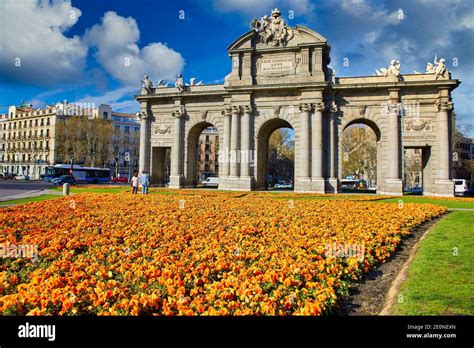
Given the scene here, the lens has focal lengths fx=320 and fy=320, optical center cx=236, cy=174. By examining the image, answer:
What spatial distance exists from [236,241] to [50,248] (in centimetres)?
447

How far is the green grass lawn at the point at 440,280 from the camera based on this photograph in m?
4.48

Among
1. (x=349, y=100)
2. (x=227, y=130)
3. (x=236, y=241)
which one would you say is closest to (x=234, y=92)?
(x=227, y=130)

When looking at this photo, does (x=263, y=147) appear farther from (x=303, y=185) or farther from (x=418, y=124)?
(x=418, y=124)

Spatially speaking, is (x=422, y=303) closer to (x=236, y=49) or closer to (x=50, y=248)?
(x=50, y=248)

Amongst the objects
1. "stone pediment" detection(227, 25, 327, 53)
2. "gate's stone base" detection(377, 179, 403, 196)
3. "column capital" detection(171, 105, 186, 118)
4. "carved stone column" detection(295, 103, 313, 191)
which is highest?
"stone pediment" detection(227, 25, 327, 53)

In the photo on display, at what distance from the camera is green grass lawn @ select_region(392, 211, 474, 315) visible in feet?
14.7

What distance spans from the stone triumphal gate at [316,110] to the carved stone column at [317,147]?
0.10 metres

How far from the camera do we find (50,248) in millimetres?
7355

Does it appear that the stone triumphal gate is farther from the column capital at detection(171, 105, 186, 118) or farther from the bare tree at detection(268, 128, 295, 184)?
the bare tree at detection(268, 128, 295, 184)

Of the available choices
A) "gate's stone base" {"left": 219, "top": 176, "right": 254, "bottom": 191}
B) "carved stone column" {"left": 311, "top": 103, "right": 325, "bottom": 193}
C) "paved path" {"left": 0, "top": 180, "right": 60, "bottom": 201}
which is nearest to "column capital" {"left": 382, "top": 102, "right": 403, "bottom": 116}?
"carved stone column" {"left": 311, "top": 103, "right": 325, "bottom": 193}

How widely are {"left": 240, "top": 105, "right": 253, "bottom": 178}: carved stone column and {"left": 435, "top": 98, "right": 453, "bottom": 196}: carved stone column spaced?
17.7m

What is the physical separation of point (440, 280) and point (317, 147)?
26185 millimetres

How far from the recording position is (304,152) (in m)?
31.5

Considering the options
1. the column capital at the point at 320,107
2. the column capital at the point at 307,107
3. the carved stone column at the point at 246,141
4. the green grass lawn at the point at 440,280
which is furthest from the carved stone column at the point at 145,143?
the green grass lawn at the point at 440,280
